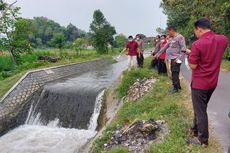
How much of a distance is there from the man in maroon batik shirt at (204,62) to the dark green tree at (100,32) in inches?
1058

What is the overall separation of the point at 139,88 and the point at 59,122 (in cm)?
356

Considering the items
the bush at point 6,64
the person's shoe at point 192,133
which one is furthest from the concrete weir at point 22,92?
the person's shoe at point 192,133

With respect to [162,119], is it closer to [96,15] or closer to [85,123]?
[85,123]

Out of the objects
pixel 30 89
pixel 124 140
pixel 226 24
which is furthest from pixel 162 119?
pixel 226 24

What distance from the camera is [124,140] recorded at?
6.00 metres

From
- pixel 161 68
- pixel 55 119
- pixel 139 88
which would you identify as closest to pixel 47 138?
pixel 55 119

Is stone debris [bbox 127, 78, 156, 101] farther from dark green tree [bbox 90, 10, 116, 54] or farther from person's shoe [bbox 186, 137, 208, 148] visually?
dark green tree [bbox 90, 10, 116, 54]

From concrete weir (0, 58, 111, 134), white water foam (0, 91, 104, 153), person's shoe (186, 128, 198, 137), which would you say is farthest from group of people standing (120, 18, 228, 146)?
concrete weir (0, 58, 111, 134)

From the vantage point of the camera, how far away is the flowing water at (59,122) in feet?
30.7

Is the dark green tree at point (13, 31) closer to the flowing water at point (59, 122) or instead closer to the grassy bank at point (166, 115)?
the flowing water at point (59, 122)

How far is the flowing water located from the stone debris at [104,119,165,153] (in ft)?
9.02

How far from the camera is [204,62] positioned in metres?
4.53

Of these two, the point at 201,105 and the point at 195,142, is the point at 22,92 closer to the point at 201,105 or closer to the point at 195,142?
the point at 195,142

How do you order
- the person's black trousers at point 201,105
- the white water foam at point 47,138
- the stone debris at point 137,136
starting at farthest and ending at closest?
the white water foam at point 47,138
the stone debris at point 137,136
the person's black trousers at point 201,105
